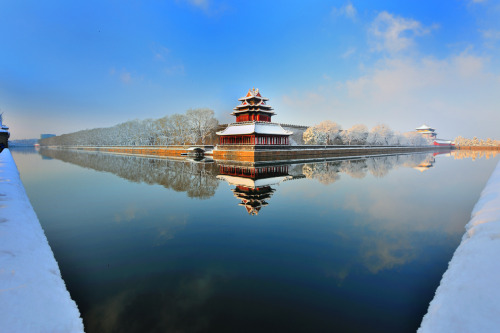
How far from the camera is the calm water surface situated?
190 inches

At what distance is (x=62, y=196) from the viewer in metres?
15.9

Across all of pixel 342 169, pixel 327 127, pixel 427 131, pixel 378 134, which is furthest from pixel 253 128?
pixel 427 131

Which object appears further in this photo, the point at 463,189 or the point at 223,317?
the point at 463,189

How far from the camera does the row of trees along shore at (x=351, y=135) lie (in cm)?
7200

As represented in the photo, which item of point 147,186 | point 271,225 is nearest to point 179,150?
point 147,186

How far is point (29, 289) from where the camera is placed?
385 centimetres

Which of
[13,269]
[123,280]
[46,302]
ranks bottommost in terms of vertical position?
[123,280]

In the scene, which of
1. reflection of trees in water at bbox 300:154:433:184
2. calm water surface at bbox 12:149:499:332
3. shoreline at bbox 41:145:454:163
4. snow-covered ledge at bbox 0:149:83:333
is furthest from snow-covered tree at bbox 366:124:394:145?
snow-covered ledge at bbox 0:149:83:333

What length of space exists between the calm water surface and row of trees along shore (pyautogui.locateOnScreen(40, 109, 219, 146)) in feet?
176

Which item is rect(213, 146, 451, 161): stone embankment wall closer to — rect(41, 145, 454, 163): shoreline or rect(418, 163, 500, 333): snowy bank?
rect(41, 145, 454, 163): shoreline

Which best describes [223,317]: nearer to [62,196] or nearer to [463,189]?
[62,196]

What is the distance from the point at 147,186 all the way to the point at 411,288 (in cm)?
1855

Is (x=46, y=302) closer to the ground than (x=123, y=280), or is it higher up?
higher up

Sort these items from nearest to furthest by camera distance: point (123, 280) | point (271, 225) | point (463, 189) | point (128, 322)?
point (128, 322), point (123, 280), point (271, 225), point (463, 189)
